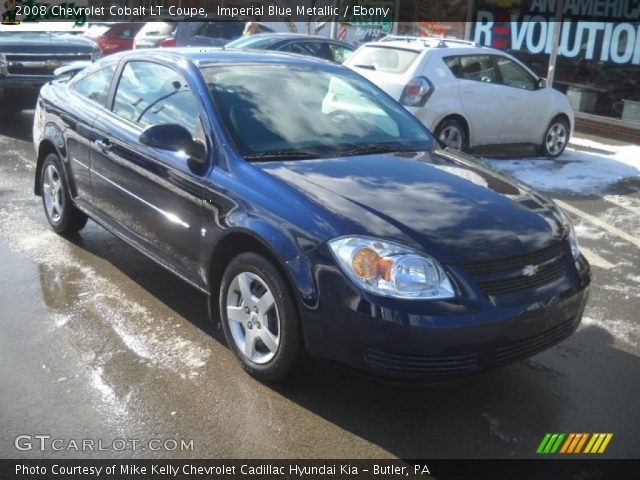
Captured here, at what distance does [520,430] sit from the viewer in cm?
344

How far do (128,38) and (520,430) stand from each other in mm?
18831

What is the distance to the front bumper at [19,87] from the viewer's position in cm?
1116

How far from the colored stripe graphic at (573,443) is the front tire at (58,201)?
4000mm

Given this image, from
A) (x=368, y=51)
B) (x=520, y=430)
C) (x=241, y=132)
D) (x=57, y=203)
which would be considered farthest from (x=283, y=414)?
(x=368, y=51)

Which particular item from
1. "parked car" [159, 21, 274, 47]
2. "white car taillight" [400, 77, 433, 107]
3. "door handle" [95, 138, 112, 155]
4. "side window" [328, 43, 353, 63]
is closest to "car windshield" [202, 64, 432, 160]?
"door handle" [95, 138, 112, 155]

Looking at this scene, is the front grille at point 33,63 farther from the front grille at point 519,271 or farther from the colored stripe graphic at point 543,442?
the colored stripe graphic at point 543,442

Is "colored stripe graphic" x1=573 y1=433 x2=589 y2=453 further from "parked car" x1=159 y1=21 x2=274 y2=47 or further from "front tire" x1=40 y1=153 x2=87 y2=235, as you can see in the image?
"parked car" x1=159 y1=21 x2=274 y2=47

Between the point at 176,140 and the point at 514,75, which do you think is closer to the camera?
the point at 176,140

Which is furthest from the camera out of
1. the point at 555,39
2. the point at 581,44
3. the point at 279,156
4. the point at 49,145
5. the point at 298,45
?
the point at 555,39

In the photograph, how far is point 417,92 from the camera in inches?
354

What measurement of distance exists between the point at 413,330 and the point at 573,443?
0.93m

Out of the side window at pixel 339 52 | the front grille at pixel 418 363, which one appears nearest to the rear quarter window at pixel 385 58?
the side window at pixel 339 52

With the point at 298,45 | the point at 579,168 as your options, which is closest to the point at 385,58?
the point at 298,45

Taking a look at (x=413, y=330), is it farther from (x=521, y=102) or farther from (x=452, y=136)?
(x=521, y=102)
